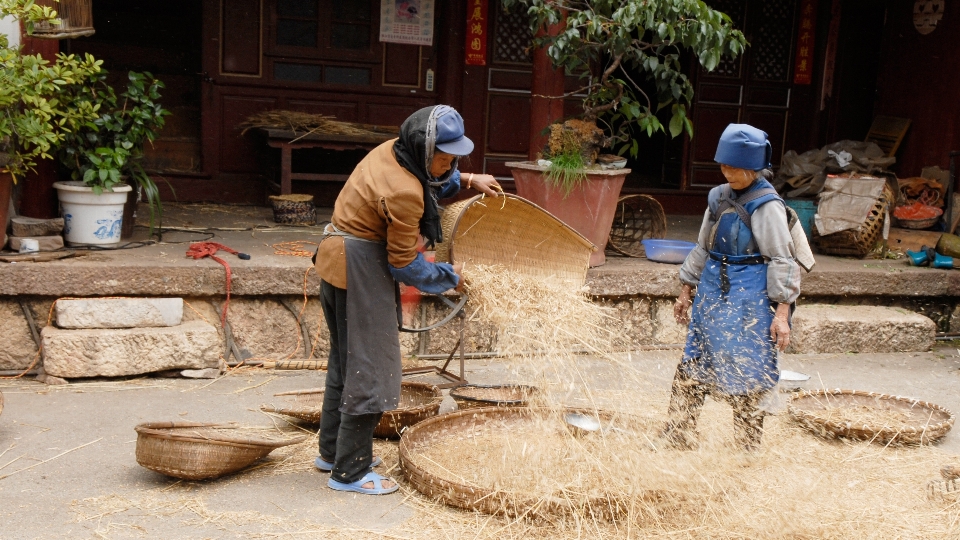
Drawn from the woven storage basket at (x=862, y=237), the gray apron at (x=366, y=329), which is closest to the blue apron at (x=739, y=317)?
the gray apron at (x=366, y=329)

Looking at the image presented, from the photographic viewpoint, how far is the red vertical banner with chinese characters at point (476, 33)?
8.45 metres

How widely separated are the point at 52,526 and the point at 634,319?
13.0 feet

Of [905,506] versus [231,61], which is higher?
[231,61]

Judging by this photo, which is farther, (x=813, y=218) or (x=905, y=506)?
(x=813, y=218)

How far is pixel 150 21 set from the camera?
34.2ft

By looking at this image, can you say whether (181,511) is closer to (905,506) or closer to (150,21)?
(905,506)

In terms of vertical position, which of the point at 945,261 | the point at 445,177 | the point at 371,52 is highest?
the point at 371,52

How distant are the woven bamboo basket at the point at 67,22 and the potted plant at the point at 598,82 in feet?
8.48

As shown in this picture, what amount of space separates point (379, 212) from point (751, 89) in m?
6.70

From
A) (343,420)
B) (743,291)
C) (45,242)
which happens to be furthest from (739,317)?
(45,242)

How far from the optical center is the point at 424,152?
3432 mm

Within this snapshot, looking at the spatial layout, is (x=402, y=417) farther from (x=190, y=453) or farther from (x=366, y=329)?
(x=190, y=453)

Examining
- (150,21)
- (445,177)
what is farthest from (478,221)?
(150,21)

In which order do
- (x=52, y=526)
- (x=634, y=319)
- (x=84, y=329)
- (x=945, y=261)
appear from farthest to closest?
(x=945, y=261)
(x=634, y=319)
(x=84, y=329)
(x=52, y=526)
